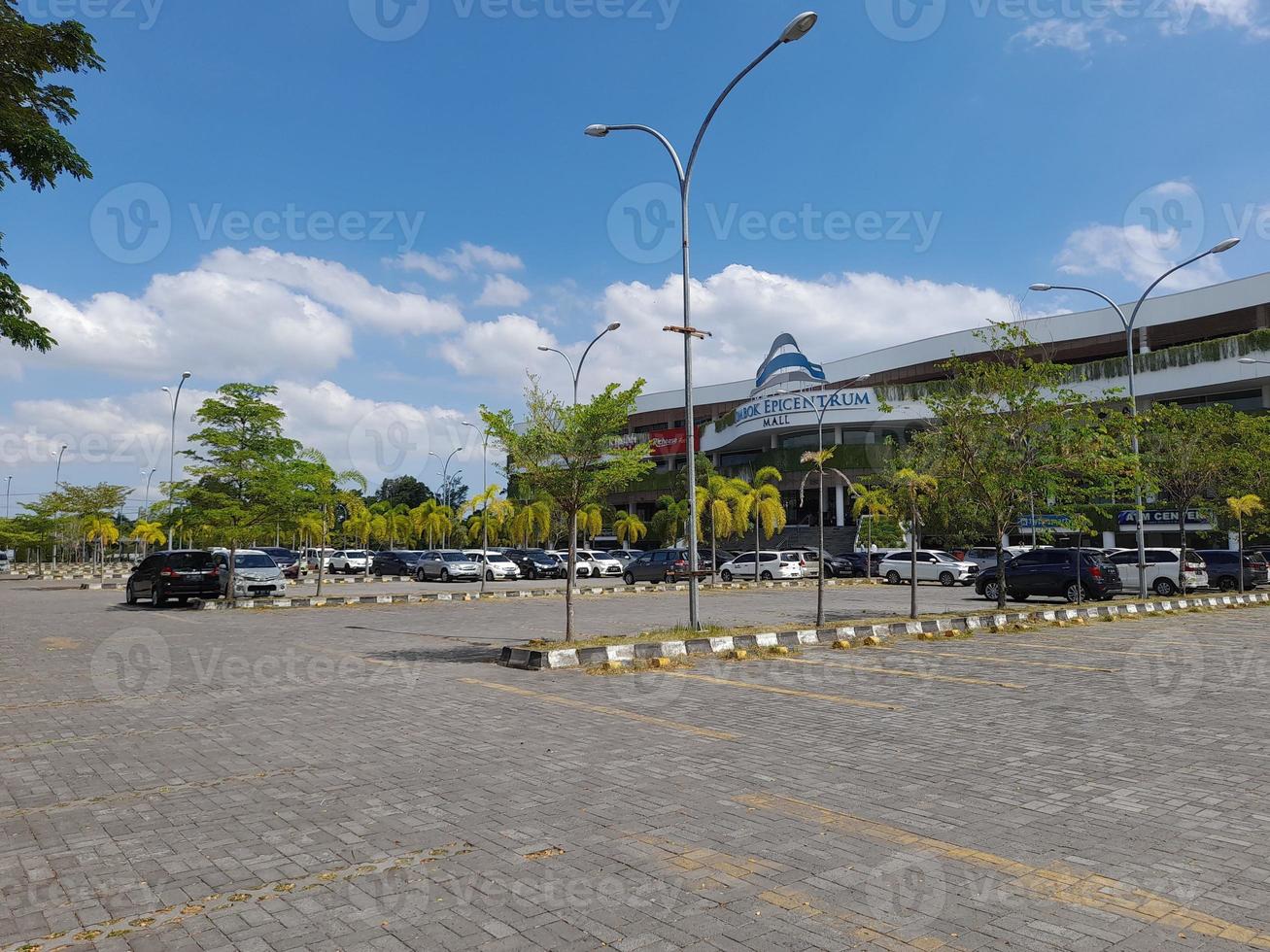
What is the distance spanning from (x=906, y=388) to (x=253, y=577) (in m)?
43.5

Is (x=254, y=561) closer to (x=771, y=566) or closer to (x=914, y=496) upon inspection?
(x=914, y=496)

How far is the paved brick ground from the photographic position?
13.2 ft

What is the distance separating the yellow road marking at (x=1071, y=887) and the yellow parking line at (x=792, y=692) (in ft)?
13.4

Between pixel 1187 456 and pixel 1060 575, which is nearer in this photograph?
pixel 1060 575

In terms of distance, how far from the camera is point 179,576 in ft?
84.6

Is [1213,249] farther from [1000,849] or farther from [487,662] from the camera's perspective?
[1000,849]

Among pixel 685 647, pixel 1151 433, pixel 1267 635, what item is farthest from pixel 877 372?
pixel 685 647

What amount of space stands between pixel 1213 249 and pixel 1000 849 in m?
23.5

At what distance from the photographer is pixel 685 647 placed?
1388 centimetres

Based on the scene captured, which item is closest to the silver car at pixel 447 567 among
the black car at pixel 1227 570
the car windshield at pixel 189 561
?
the car windshield at pixel 189 561

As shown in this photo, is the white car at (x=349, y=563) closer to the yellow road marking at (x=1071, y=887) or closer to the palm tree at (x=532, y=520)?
the palm tree at (x=532, y=520)

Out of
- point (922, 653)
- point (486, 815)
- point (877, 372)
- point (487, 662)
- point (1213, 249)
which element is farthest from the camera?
point (877, 372)

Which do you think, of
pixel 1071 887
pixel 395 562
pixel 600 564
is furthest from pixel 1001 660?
pixel 395 562

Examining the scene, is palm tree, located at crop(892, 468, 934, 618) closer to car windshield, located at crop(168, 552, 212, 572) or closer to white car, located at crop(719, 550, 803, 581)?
car windshield, located at crop(168, 552, 212, 572)
